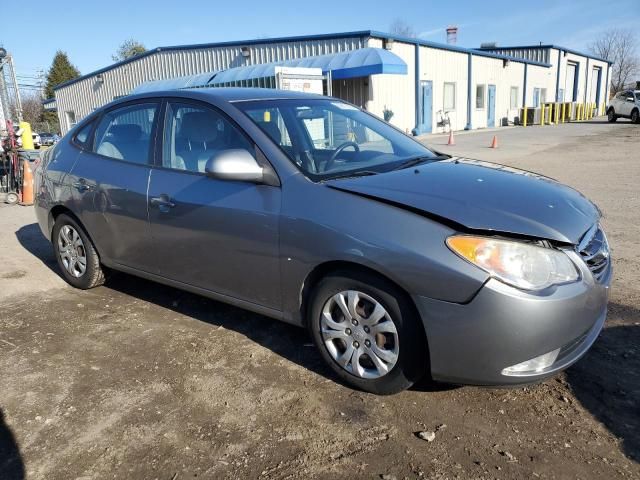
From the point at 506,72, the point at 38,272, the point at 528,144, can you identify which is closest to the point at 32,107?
the point at 506,72

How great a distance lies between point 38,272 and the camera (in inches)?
213

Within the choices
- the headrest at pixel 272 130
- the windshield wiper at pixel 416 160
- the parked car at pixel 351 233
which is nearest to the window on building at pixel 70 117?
the parked car at pixel 351 233

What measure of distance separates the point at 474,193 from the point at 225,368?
1.87m

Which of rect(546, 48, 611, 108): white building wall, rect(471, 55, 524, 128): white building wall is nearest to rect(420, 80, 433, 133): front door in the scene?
rect(471, 55, 524, 128): white building wall

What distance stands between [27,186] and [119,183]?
23.7 feet

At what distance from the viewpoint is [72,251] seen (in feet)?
15.5

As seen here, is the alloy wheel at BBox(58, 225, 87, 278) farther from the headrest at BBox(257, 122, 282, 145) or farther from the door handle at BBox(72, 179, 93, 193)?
the headrest at BBox(257, 122, 282, 145)

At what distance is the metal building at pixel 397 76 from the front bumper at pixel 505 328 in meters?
11.2

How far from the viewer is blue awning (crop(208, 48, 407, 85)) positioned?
679 inches

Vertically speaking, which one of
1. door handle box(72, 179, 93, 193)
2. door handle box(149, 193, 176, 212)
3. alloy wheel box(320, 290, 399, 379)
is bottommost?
alloy wheel box(320, 290, 399, 379)

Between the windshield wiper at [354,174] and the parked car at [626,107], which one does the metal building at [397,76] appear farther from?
the windshield wiper at [354,174]

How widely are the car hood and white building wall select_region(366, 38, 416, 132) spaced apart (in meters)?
17.7

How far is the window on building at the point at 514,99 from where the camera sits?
3496 cm

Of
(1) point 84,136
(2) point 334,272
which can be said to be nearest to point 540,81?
(1) point 84,136
